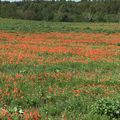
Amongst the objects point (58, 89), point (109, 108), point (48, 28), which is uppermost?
point (109, 108)

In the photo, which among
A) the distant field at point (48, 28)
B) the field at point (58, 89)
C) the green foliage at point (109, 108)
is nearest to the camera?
the green foliage at point (109, 108)

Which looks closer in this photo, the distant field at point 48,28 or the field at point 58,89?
the field at point 58,89

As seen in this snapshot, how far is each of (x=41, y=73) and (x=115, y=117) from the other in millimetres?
6110

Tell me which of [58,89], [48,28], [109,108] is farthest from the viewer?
[48,28]

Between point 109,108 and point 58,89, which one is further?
point 58,89

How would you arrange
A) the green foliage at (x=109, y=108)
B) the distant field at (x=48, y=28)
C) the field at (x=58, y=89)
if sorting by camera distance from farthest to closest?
the distant field at (x=48, y=28) → the field at (x=58, y=89) → the green foliage at (x=109, y=108)

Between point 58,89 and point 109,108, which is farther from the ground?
point 109,108

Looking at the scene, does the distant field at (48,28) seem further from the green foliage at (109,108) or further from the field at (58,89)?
the green foliage at (109,108)

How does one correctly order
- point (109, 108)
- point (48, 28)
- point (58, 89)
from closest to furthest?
point (109, 108) < point (58, 89) < point (48, 28)

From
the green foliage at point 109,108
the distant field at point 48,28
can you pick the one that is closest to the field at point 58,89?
the green foliage at point 109,108

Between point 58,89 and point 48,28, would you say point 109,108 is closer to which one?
point 58,89

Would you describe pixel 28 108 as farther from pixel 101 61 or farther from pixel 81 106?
pixel 101 61

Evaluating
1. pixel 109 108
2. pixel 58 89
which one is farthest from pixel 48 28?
pixel 109 108

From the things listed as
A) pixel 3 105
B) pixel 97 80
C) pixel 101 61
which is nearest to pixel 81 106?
pixel 3 105
